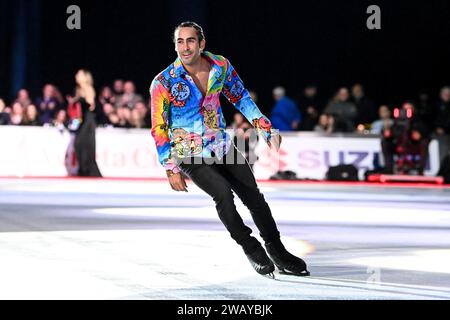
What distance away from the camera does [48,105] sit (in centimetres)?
2033

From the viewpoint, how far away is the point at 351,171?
19734 mm

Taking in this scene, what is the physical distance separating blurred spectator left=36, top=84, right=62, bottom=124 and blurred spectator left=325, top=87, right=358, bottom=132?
5013 millimetres

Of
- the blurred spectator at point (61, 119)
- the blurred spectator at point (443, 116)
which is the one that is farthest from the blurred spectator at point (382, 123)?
the blurred spectator at point (61, 119)

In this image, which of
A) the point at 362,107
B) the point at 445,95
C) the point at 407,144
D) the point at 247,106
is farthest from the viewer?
the point at 362,107

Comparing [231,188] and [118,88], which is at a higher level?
[118,88]

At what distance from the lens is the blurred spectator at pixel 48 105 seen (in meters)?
20.2

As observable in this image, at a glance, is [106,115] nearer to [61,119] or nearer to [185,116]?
[61,119]

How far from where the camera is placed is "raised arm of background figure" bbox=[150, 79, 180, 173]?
703 centimetres

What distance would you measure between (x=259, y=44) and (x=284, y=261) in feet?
62.5

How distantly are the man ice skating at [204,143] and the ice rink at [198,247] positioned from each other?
248 mm

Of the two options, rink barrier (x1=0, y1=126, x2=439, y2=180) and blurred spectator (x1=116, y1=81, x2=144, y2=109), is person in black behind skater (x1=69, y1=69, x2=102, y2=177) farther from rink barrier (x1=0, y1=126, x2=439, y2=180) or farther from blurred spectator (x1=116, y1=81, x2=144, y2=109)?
blurred spectator (x1=116, y1=81, x2=144, y2=109)

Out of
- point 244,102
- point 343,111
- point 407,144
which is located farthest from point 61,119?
point 244,102

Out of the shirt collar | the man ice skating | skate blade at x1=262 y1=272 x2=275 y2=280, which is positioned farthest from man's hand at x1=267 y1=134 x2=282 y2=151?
skate blade at x1=262 y1=272 x2=275 y2=280
